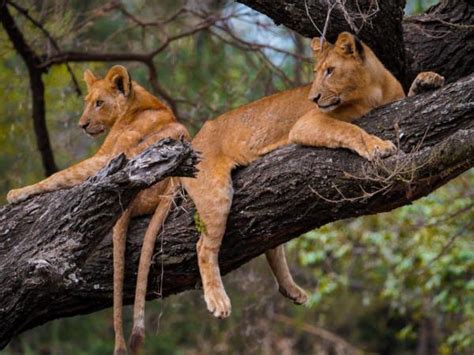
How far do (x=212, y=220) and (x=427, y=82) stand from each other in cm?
141

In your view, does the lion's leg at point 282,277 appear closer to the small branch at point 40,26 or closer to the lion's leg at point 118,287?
the lion's leg at point 118,287

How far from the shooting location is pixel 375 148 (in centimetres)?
A: 570

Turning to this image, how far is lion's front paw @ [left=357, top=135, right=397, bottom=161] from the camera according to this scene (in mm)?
5660

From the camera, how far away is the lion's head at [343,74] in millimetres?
6230

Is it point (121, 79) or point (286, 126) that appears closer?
point (286, 126)

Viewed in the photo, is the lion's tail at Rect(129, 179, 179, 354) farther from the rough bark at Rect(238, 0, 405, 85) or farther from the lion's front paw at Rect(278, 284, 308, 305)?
the rough bark at Rect(238, 0, 405, 85)

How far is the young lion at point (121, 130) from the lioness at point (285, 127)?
24cm

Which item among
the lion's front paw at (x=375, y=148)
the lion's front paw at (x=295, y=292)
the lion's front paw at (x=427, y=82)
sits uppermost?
the lion's front paw at (x=427, y=82)

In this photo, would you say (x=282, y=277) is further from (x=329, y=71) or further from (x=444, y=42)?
(x=444, y=42)

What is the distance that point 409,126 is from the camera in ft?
19.1

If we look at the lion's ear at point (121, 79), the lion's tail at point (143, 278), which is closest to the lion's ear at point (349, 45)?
the lion's tail at point (143, 278)

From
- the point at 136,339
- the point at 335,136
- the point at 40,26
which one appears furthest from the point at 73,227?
the point at 40,26

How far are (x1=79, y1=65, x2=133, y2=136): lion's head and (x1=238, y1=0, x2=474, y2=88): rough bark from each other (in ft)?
4.14

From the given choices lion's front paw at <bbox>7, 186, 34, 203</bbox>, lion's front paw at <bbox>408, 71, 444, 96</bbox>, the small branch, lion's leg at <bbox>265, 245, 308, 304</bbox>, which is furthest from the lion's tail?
the small branch
